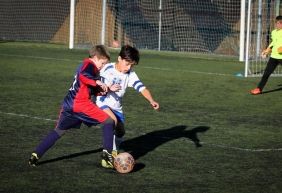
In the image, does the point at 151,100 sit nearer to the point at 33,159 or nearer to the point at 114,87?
the point at 114,87

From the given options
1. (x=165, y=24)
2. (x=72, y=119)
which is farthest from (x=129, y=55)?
Answer: (x=165, y=24)

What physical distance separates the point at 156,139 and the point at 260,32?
563 inches

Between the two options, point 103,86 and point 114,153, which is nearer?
point 103,86

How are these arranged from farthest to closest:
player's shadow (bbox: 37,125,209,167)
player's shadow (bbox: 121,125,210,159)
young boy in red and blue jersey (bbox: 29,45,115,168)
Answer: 1. player's shadow (bbox: 121,125,210,159)
2. player's shadow (bbox: 37,125,209,167)
3. young boy in red and blue jersey (bbox: 29,45,115,168)

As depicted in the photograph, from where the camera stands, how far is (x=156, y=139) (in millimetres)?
10117

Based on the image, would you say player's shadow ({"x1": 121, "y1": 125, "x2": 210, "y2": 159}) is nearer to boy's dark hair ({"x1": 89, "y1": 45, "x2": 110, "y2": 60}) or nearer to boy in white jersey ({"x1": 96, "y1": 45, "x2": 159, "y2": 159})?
boy in white jersey ({"x1": 96, "y1": 45, "x2": 159, "y2": 159})

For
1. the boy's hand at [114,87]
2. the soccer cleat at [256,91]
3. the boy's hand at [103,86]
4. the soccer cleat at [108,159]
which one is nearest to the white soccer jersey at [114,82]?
the boy's hand at [114,87]

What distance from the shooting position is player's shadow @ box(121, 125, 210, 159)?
9.34 metres

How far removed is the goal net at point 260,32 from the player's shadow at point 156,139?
9805 mm

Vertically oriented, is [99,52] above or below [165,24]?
above

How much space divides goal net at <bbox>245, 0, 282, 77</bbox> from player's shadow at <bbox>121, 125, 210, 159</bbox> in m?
9.81

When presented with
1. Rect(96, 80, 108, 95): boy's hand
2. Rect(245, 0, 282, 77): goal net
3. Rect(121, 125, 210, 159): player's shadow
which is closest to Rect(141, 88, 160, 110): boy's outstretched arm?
Rect(96, 80, 108, 95): boy's hand

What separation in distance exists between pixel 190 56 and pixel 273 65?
438 inches

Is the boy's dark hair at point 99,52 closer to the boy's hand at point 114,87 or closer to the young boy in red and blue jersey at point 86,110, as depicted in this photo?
the young boy in red and blue jersey at point 86,110
